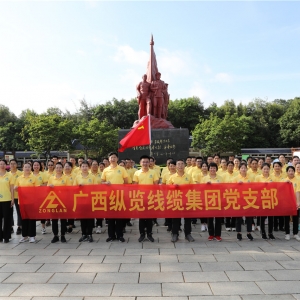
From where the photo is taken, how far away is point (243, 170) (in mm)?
6105

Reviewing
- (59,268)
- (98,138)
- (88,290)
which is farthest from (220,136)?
(88,290)

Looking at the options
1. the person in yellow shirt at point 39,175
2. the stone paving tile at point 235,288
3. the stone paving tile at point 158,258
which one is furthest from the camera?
the person in yellow shirt at point 39,175

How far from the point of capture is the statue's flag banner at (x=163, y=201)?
5762 millimetres

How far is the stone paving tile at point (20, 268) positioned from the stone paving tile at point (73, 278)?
0.43m

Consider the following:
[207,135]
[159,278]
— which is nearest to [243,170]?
[159,278]

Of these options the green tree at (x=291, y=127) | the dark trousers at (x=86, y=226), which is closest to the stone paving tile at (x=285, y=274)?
the dark trousers at (x=86, y=226)

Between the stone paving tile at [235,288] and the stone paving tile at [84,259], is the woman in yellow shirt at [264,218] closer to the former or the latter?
the stone paving tile at [235,288]

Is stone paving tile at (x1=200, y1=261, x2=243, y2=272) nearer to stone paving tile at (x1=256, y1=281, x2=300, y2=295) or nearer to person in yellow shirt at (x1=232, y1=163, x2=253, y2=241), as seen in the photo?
stone paving tile at (x1=256, y1=281, x2=300, y2=295)

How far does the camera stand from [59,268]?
14.2 feet

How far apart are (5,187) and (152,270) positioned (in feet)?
10.1

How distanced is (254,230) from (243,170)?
4.39 feet

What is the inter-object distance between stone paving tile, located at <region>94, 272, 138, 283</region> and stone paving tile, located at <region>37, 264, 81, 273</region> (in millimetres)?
451

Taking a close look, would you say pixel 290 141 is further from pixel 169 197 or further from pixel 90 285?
pixel 90 285

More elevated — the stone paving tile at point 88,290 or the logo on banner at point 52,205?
the logo on banner at point 52,205
